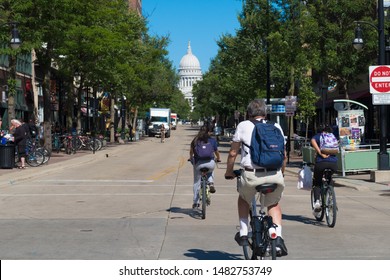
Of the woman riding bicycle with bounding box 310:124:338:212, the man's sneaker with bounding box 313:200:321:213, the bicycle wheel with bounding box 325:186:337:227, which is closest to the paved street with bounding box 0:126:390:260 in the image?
the bicycle wheel with bounding box 325:186:337:227

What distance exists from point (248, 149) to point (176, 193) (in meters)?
10.2

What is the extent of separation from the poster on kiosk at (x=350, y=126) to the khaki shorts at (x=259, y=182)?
1747 cm

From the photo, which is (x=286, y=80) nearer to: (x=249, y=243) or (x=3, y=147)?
(x=3, y=147)

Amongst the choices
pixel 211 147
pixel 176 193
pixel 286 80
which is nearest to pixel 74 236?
pixel 211 147

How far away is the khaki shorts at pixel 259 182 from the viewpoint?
6.71m

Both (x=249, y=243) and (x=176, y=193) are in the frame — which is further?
(x=176, y=193)

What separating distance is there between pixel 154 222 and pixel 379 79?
35.7 ft

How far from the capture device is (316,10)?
31734 millimetres

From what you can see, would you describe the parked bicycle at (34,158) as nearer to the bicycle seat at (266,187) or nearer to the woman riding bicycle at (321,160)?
the woman riding bicycle at (321,160)

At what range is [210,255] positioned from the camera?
832 cm

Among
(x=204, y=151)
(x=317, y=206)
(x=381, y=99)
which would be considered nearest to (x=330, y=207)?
(x=317, y=206)

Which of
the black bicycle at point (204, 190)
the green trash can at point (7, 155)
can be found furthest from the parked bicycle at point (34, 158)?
the black bicycle at point (204, 190)

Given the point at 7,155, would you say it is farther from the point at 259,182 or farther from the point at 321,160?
the point at 259,182

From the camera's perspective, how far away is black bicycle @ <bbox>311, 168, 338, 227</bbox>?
10.8m
